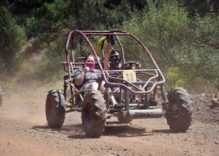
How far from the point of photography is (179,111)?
10938mm

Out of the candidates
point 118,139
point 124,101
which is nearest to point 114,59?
point 124,101

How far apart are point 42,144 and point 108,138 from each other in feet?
4.37

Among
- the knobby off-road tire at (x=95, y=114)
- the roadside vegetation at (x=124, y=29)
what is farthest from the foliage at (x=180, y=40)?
the knobby off-road tire at (x=95, y=114)

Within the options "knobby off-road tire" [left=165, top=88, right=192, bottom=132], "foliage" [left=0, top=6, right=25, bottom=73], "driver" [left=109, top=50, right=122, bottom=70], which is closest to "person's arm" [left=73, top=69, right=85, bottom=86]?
"driver" [left=109, top=50, right=122, bottom=70]

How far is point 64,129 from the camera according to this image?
12023 millimetres

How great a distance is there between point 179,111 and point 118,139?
147 cm

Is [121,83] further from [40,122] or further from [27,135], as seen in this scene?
[40,122]

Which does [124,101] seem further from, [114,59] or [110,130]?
[114,59]

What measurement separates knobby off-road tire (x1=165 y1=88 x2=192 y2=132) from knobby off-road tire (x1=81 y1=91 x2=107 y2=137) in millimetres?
1483

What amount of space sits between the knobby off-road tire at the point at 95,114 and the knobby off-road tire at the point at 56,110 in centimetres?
145

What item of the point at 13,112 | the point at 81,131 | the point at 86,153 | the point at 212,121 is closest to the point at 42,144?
the point at 86,153

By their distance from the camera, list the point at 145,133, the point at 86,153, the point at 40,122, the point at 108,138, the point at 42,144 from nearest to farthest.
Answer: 1. the point at 86,153
2. the point at 42,144
3. the point at 108,138
4. the point at 145,133
5. the point at 40,122

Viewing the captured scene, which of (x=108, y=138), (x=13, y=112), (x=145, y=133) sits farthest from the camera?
(x=13, y=112)

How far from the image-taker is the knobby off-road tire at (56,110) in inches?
474
